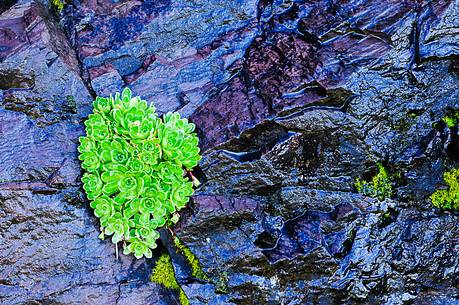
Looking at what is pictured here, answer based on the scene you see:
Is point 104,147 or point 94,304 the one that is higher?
point 104,147

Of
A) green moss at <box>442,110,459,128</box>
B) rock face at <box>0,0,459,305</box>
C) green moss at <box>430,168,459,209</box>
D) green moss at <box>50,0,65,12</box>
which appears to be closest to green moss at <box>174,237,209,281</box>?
rock face at <box>0,0,459,305</box>

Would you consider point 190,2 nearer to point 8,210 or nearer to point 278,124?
point 278,124

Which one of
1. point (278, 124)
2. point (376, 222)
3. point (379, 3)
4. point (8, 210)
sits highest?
point (379, 3)

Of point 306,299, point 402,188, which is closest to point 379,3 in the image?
point 402,188

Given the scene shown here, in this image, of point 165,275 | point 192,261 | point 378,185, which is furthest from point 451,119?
point 165,275

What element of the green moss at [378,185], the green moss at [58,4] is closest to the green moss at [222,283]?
the green moss at [378,185]

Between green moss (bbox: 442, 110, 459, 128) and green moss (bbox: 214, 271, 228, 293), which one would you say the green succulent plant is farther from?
green moss (bbox: 442, 110, 459, 128)

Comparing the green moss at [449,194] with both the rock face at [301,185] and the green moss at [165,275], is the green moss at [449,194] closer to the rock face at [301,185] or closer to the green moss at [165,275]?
the rock face at [301,185]
